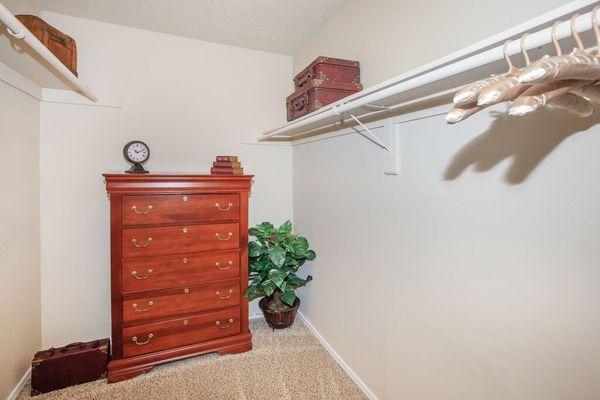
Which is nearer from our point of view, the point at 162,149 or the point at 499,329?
the point at 499,329

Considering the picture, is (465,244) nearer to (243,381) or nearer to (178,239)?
(243,381)

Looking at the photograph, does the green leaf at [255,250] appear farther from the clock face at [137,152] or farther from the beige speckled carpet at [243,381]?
the clock face at [137,152]

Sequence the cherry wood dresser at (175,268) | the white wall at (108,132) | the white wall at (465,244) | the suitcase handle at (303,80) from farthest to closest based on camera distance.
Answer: the white wall at (108,132) → the cherry wood dresser at (175,268) → the suitcase handle at (303,80) → the white wall at (465,244)

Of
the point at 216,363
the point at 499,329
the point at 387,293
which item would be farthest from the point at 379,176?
the point at 216,363

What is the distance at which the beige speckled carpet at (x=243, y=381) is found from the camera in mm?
1781

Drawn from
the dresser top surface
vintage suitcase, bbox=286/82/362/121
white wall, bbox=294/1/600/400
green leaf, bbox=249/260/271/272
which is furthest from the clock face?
white wall, bbox=294/1/600/400

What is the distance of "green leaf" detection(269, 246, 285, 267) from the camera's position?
2.22 meters

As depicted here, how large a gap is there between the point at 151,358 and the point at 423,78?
2306mm

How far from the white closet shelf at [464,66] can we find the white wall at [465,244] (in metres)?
0.16

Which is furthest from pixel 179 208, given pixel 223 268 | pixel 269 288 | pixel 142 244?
pixel 269 288

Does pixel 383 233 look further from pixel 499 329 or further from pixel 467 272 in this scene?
pixel 499 329

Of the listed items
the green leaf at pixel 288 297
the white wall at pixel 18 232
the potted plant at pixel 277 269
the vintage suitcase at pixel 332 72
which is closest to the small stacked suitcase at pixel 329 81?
the vintage suitcase at pixel 332 72

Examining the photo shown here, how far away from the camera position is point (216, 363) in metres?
2.08

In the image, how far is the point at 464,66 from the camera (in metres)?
Result: 0.78
